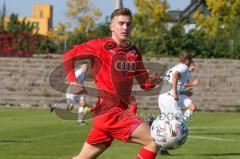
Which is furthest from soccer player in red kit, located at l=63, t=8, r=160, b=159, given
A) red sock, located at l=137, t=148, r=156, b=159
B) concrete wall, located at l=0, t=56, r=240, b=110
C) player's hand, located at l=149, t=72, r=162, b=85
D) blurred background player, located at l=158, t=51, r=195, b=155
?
concrete wall, located at l=0, t=56, r=240, b=110

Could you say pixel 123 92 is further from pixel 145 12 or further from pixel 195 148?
pixel 145 12

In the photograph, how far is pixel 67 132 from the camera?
63.1 feet

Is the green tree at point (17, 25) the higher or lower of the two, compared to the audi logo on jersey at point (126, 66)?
higher

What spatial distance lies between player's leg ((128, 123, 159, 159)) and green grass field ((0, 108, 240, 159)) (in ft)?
14.9

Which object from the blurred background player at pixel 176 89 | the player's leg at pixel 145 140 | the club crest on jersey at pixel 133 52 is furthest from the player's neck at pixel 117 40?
the blurred background player at pixel 176 89

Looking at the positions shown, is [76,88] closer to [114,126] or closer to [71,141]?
[114,126]

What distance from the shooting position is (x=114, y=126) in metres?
8.91

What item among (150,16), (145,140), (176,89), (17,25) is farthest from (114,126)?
(150,16)

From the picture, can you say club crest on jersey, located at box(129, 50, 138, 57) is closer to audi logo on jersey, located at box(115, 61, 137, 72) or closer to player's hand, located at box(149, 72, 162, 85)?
audi logo on jersey, located at box(115, 61, 137, 72)

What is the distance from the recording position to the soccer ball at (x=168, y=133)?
8.70 m

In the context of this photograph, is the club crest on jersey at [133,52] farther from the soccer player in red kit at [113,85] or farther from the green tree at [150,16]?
the green tree at [150,16]

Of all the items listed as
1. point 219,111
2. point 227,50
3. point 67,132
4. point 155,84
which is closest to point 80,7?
point 227,50

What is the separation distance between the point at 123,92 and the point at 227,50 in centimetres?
2828

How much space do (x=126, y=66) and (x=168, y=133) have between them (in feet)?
3.41
